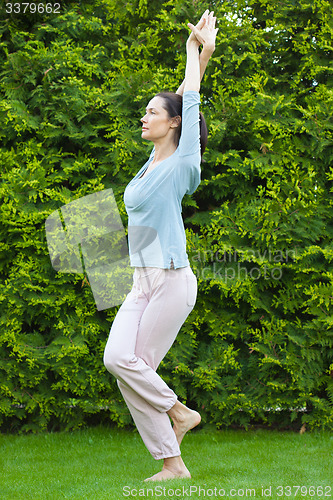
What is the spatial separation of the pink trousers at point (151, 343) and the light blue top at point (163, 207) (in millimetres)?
83

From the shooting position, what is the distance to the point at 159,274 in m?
3.01

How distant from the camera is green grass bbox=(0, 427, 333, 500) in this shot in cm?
309

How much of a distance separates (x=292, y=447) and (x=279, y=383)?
0.50 meters

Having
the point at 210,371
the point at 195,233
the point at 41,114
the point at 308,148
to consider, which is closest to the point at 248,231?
the point at 195,233

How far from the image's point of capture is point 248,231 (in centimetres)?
450

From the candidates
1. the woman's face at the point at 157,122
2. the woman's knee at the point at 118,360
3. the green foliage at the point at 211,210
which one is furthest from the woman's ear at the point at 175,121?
the green foliage at the point at 211,210

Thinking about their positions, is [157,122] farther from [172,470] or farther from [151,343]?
[172,470]

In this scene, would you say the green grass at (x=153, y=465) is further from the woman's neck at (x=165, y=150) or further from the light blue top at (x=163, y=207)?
the woman's neck at (x=165, y=150)

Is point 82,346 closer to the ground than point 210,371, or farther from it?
farther from it

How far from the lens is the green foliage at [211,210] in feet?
14.7

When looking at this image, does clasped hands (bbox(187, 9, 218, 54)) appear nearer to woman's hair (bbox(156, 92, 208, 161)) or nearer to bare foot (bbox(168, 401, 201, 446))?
woman's hair (bbox(156, 92, 208, 161))

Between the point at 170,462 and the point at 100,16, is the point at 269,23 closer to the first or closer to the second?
the point at 100,16

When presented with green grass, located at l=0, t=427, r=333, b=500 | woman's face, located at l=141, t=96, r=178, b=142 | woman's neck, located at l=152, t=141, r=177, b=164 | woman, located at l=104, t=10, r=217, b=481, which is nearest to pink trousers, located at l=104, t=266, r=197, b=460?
woman, located at l=104, t=10, r=217, b=481

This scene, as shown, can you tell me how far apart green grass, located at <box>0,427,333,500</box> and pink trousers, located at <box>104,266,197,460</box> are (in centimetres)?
32
